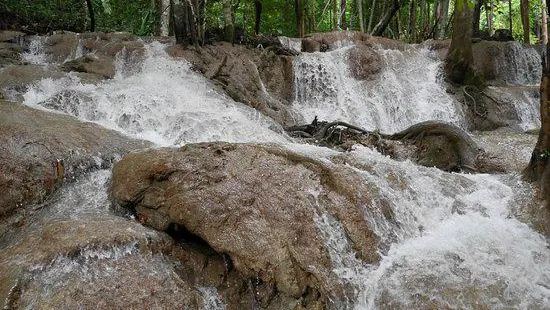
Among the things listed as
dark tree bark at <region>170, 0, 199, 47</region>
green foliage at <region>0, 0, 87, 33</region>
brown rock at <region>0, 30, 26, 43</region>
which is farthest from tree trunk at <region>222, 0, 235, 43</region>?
green foliage at <region>0, 0, 87, 33</region>

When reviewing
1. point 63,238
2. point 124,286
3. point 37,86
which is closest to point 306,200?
point 124,286

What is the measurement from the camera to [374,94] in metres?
11.2

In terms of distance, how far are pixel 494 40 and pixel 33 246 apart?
1285 centimetres

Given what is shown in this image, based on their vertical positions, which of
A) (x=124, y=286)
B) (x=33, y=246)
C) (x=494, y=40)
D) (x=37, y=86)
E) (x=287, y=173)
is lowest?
(x=124, y=286)

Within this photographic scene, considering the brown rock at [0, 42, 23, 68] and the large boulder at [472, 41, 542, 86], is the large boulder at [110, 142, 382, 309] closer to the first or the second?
the brown rock at [0, 42, 23, 68]

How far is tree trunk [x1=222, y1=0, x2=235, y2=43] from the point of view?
10898 millimetres

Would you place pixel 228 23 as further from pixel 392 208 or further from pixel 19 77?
pixel 392 208

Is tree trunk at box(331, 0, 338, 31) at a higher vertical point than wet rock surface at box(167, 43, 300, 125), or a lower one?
higher

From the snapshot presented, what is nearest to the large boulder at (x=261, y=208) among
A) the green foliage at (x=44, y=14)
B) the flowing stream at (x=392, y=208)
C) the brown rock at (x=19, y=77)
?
the flowing stream at (x=392, y=208)

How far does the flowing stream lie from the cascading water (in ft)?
9.55

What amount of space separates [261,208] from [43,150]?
8.58ft

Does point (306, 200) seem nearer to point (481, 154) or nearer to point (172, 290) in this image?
point (172, 290)

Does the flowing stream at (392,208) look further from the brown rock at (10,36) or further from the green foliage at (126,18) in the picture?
the green foliage at (126,18)

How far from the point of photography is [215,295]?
3.81 m
